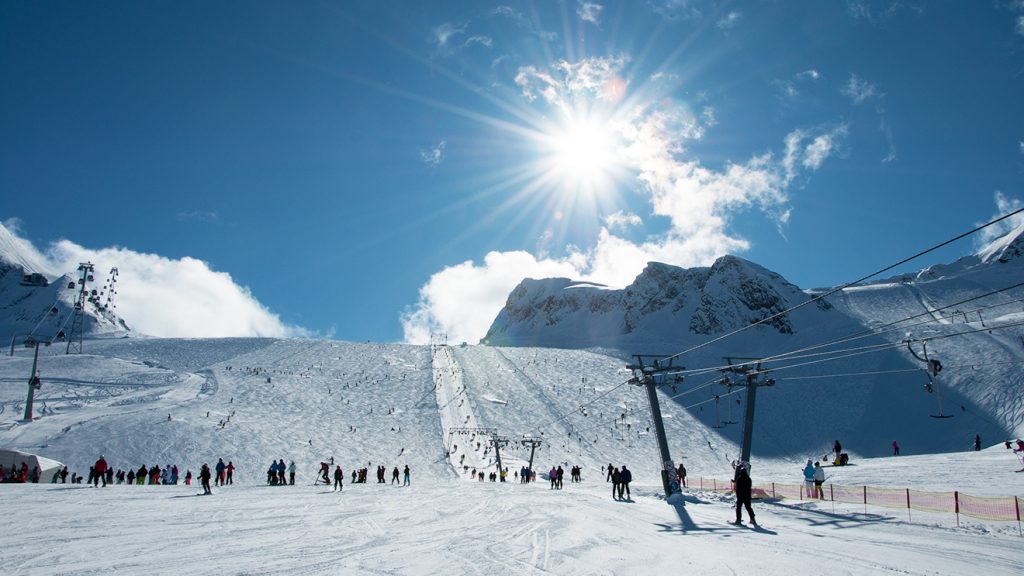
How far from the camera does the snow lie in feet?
30.7

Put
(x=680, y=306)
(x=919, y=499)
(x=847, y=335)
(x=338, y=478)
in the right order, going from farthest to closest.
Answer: (x=680, y=306)
(x=847, y=335)
(x=338, y=478)
(x=919, y=499)

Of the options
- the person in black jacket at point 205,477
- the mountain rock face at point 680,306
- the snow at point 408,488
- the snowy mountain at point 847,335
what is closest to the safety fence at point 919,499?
the snow at point 408,488

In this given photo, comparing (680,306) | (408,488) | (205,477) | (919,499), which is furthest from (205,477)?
(680,306)

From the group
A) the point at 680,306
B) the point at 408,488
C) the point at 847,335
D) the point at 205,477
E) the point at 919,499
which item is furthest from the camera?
the point at 680,306

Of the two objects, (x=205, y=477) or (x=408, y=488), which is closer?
(x=205, y=477)

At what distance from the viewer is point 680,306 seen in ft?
428

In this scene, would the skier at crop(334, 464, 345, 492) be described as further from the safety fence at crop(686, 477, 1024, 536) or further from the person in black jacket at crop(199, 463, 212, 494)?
the safety fence at crop(686, 477, 1024, 536)

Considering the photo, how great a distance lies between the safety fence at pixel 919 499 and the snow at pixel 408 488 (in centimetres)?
38

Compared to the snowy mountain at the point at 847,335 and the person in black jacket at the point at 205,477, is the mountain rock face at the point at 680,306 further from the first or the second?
the person in black jacket at the point at 205,477

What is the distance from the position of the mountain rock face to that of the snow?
51.3 meters

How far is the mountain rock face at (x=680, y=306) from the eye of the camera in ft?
398

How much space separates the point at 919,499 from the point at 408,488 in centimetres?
1918

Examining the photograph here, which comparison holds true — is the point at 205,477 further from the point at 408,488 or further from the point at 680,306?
the point at 680,306

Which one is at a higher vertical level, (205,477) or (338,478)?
(205,477)
